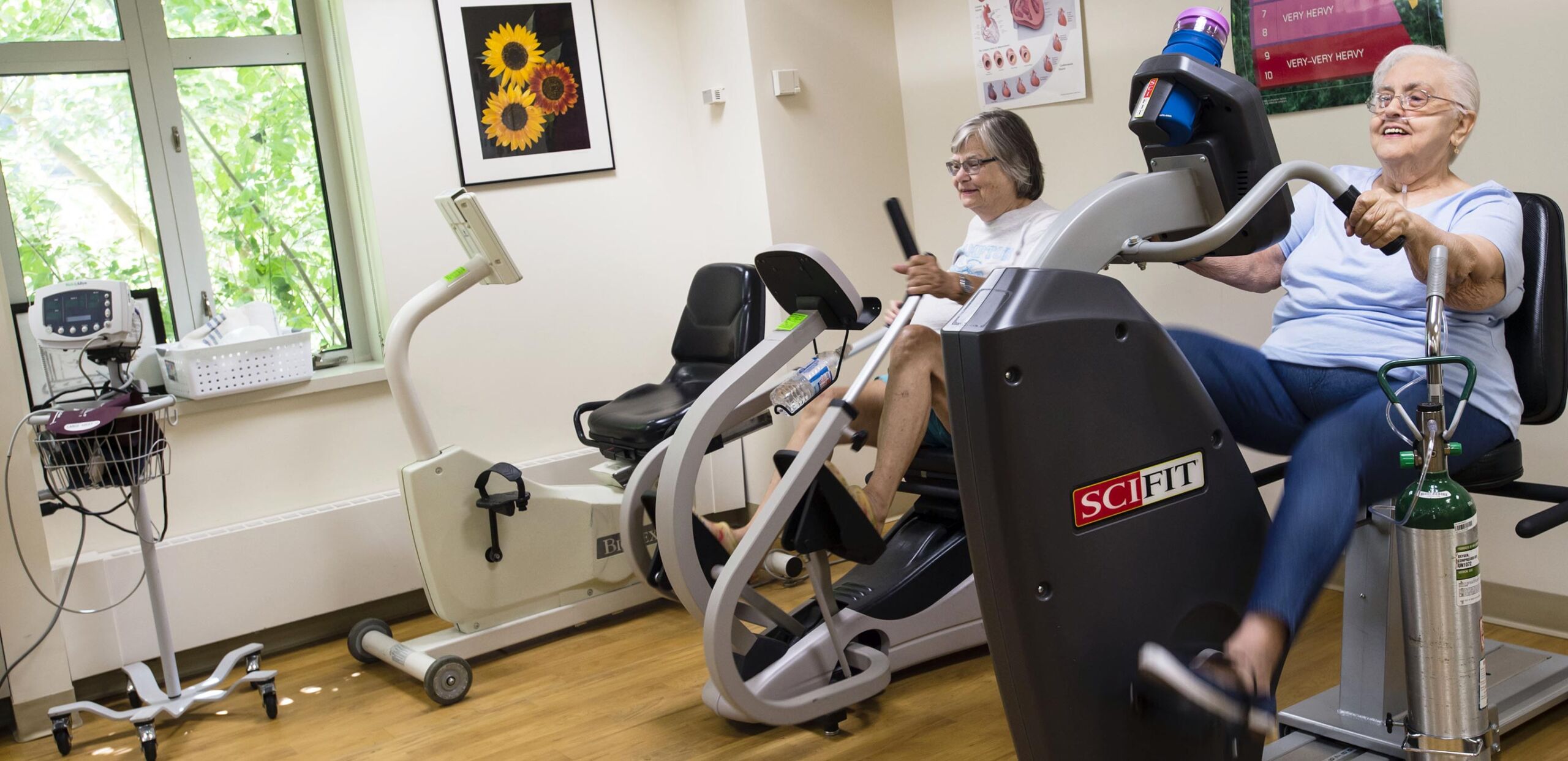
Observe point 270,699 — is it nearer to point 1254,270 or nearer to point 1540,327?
point 1254,270

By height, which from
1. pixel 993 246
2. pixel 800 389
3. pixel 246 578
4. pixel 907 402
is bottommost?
pixel 246 578

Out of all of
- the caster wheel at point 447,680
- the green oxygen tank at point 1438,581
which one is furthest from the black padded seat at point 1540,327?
the caster wheel at point 447,680

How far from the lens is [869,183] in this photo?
4375 millimetres

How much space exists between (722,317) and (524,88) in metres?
1.15

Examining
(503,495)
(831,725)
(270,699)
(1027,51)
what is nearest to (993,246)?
(1027,51)

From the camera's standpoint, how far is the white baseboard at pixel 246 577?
134 inches

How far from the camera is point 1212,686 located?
1.67 meters

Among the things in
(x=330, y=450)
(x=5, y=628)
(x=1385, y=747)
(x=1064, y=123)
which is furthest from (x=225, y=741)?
(x=1064, y=123)

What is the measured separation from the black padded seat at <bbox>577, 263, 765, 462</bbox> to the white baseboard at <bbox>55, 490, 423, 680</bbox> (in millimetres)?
784

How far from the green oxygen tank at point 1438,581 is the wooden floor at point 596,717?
0.53m

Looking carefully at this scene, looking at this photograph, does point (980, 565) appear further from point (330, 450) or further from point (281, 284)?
point (281, 284)

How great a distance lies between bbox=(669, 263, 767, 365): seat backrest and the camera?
3.58 m

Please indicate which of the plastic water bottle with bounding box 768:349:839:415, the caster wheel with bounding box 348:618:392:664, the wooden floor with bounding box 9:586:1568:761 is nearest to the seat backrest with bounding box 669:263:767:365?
the wooden floor with bounding box 9:586:1568:761

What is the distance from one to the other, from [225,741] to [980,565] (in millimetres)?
2250
